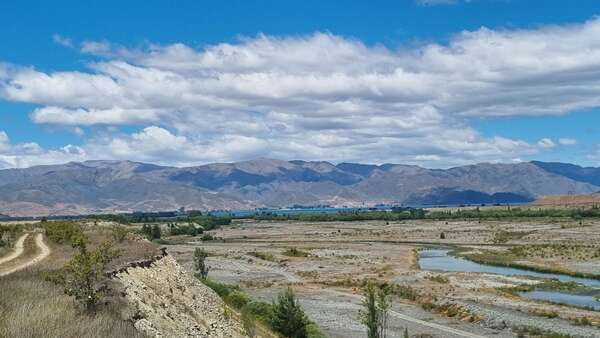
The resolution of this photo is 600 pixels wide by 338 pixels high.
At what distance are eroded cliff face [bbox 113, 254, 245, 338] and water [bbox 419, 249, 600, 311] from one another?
47.9 m

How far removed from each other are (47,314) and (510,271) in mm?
100735

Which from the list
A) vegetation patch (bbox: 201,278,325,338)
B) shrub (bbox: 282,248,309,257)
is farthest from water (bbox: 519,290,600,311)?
shrub (bbox: 282,248,309,257)

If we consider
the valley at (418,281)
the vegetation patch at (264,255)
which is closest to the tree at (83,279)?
the valley at (418,281)

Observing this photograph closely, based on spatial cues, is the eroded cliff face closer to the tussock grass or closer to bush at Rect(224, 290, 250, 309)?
the tussock grass

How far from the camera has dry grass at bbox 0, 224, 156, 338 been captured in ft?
58.8

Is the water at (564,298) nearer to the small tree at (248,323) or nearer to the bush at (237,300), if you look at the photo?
the bush at (237,300)

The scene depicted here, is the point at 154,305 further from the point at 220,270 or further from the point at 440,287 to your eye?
the point at 220,270

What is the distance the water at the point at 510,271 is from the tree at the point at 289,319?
3784 cm

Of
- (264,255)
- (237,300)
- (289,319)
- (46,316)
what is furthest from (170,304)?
(264,255)

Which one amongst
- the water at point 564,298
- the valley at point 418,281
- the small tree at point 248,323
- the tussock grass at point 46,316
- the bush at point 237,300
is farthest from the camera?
the water at point 564,298

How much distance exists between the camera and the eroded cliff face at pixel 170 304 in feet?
91.5

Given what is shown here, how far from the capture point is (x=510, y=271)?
359ft

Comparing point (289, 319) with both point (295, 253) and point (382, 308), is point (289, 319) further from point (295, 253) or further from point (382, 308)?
point (295, 253)

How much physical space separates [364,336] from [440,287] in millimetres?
31493
